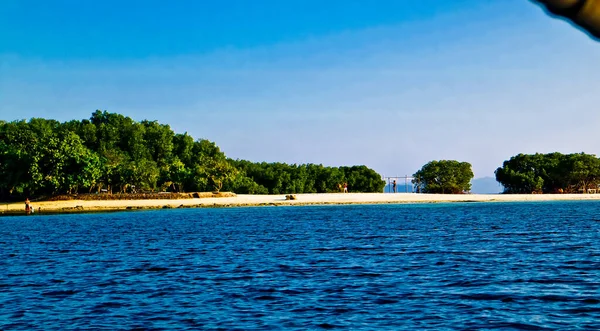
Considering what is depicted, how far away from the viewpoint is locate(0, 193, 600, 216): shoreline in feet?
279

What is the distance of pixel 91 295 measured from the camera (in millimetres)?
18469

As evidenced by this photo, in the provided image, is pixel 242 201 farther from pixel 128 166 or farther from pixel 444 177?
pixel 444 177

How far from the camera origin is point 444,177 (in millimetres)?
155625

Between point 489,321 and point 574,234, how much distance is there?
27.3 m

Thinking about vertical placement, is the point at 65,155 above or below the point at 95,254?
above

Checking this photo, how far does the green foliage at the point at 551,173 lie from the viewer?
495 feet

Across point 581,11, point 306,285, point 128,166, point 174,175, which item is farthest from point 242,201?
point 581,11

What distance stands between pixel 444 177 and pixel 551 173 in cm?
2723

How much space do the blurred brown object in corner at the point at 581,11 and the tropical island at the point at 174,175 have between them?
8681 centimetres

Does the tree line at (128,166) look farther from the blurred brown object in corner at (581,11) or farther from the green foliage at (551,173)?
the blurred brown object in corner at (581,11)

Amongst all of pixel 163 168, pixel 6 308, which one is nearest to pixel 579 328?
pixel 6 308

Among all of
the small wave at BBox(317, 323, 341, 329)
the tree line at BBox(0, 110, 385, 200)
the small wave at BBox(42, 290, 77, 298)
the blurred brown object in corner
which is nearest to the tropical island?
the tree line at BBox(0, 110, 385, 200)

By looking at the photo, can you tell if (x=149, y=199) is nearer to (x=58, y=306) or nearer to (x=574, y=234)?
(x=574, y=234)

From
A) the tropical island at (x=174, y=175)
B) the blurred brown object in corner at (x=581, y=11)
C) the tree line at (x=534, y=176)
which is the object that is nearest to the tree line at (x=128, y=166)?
the tropical island at (x=174, y=175)
